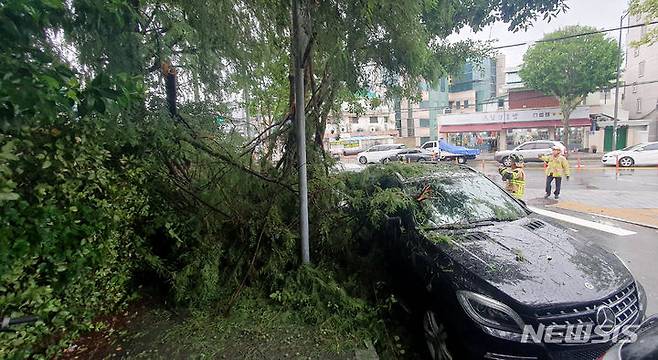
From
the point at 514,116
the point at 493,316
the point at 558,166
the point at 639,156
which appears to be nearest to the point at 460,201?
the point at 493,316

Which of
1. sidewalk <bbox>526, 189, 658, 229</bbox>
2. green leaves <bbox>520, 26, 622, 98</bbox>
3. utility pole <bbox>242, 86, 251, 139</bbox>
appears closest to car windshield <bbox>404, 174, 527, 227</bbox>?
utility pole <bbox>242, 86, 251, 139</bbox>

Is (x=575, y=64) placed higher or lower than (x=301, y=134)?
higher

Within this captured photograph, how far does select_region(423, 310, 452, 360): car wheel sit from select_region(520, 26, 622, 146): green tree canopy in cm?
2533

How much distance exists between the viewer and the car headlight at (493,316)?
2.22 metres

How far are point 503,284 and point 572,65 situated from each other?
88.2 ft

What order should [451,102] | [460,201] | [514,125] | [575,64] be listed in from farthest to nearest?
[451,102] → [514,125] → [575,64] → [460,201]

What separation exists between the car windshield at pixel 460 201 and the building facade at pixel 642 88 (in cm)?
2840

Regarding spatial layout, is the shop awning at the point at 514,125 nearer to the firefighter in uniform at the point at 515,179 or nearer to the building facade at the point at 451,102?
the building facade at the point at 451,102

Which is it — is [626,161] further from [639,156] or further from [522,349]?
[522,349]

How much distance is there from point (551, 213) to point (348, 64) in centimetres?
705

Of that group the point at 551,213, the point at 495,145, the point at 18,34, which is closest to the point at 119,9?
the point at 18,34

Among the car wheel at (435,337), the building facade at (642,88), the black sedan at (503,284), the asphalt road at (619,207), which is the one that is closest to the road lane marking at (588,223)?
the asphalt road at (619,207)

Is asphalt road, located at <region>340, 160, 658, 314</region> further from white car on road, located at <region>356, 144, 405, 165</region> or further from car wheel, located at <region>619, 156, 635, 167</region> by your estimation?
white car on road, located at <region>356, 144, 405, 165</region>

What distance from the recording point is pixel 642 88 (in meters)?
26.0
